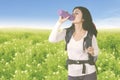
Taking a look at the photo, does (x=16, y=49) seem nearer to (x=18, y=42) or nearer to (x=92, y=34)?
(x=18, y=42)

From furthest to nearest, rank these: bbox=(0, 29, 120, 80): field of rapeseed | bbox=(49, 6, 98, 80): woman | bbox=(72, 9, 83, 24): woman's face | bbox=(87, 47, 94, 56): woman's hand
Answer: bbox=(0, 29, 120, 80): field of rapeseed → bbox=(72, 9, 83, 24): woman's face → bbox=(49, 6, 98, 80): woman → bbox=(87, 47, 94, 56): woman's hand

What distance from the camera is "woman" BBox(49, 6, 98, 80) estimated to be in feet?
18.6

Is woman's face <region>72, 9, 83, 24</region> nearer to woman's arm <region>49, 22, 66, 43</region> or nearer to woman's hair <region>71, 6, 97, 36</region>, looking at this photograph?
woman's hair <region>71, 6, 97, 36</region>

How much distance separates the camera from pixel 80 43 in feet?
18.7

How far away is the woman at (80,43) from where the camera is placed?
568 cm

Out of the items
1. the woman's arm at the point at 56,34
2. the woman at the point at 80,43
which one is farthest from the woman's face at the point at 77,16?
the woman's arm at the point at 56,34

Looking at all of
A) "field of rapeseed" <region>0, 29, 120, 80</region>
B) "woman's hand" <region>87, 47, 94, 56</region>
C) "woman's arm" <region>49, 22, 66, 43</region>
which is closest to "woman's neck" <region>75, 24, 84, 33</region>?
"woman's arm" <region>49, 22, 66, 43</region>

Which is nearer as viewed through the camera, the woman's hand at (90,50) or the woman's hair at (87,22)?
the woman's hand at (90,50)

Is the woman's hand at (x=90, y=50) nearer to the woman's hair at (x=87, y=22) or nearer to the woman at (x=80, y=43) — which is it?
the woman at (x=80, y=43)

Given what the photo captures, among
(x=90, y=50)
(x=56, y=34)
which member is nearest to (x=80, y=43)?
(x=90, y=50)

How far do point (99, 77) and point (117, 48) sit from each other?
12.9ft

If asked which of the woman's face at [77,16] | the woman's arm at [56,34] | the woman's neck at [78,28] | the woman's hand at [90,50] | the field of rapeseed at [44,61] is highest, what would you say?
the woman's face at [77,16]

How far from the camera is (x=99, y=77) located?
9914mm

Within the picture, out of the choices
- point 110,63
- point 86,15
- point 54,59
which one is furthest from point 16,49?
point 86,15
